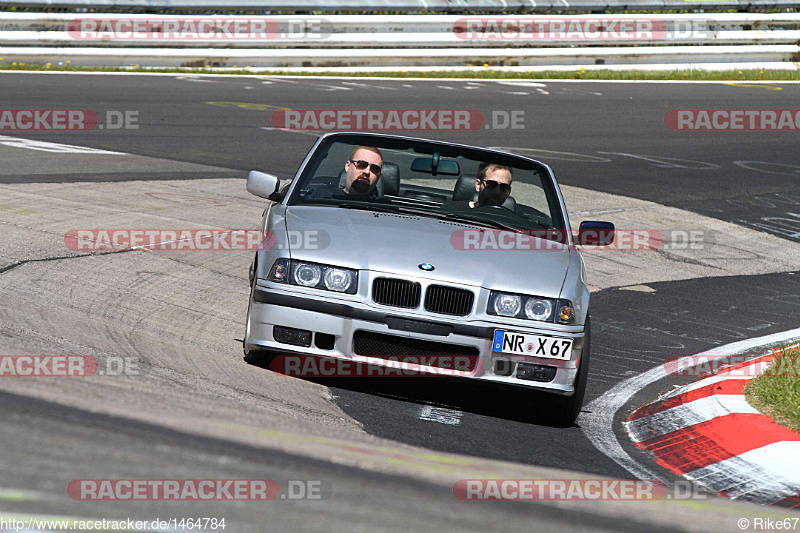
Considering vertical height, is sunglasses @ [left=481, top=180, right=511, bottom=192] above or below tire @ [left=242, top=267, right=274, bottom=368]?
above

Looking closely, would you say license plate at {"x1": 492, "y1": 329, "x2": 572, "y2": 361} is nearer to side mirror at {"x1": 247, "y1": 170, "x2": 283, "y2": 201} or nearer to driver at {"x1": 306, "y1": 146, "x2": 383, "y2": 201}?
driver at {"x1": 306, "y1": 146, "x2": 383, "y2": 201}

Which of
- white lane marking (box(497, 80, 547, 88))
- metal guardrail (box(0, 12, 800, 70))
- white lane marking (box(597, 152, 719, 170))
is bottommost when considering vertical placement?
white lane marking (box(597, 152, 719, 170))

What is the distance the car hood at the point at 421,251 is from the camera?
18.4 feet

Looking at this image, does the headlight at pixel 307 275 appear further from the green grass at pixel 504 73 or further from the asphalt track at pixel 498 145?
the green grass at pixel 504 73

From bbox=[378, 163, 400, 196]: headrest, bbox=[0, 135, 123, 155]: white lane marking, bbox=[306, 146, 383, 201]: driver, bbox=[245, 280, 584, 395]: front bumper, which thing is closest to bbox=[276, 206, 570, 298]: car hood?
bbox=[245, 280, 584, 395]: front bumper

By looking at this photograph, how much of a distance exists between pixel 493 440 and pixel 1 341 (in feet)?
7.83

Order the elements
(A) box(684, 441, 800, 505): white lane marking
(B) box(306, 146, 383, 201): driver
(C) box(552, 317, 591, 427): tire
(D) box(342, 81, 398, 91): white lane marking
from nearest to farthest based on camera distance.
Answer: (A) box(684, 441, 800, 505): white lane marking, (C) box(552, 317, 591, 427): tire, (B) box(306, 146, 383, 201): driver, (D) box(342, 81, 398, 91): white lane marking

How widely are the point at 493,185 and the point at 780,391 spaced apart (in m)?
2.11

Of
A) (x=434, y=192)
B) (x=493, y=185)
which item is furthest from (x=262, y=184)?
(x=493, y=185)

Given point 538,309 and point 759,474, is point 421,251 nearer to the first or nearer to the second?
point 538,309

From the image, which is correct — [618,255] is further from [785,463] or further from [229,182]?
[785,463]

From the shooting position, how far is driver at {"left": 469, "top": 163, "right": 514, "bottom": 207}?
686 centimetres

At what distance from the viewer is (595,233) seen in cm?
693

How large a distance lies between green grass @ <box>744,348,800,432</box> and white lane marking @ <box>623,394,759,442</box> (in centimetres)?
9
